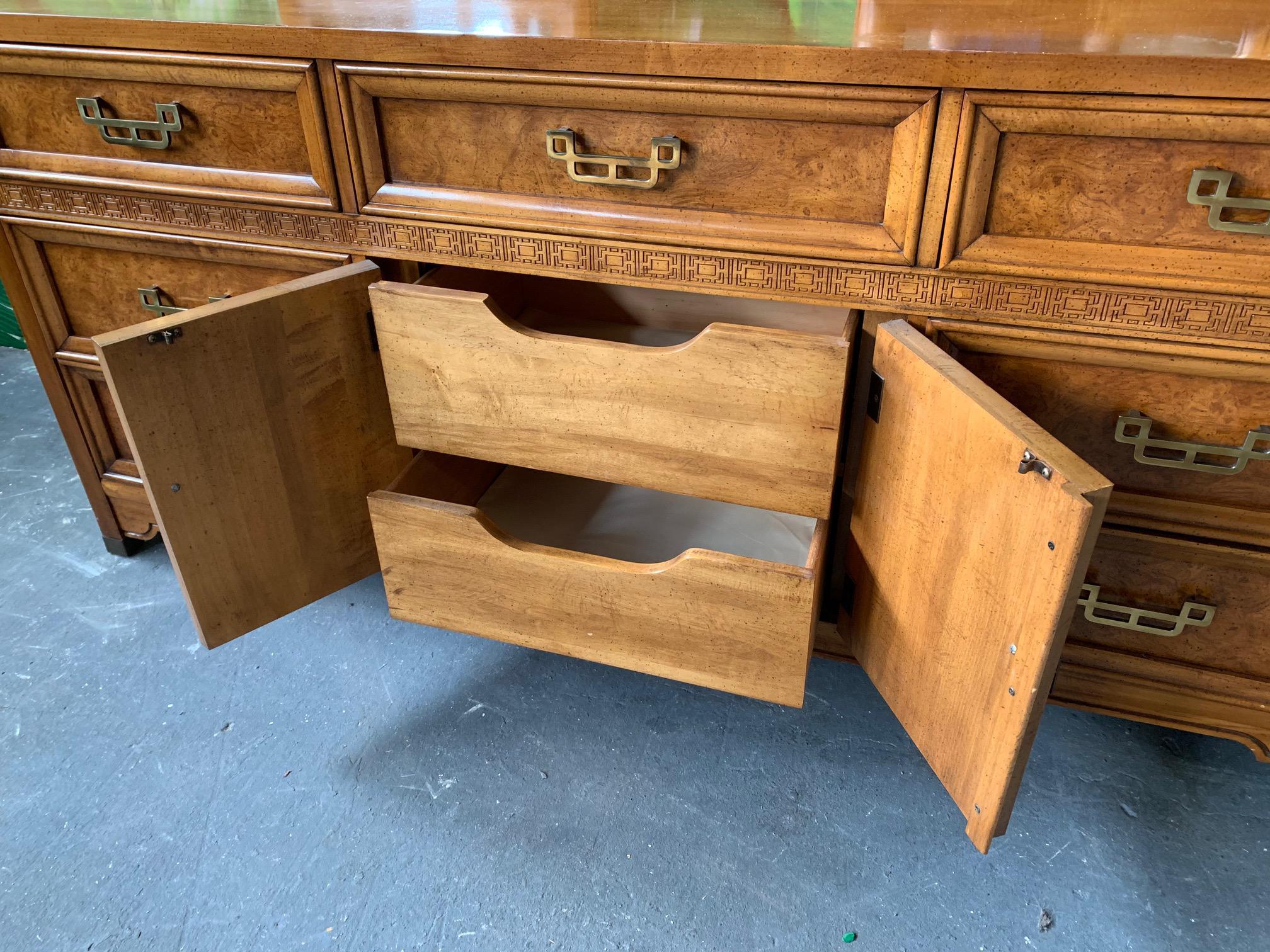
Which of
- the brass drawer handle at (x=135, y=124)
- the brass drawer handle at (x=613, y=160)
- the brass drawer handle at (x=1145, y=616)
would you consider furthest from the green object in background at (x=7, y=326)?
the brass drawer handle at (x=1145, y=616)

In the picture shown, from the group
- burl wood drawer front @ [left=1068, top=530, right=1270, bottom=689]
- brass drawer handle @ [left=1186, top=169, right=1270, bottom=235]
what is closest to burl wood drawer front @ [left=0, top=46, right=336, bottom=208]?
brass drawer handle @ [left=1186, top=169, right=1270, bottom=235]

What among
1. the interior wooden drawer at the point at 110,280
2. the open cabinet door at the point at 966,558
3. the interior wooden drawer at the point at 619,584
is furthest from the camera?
the interior wooden drawer at the point at 110,280

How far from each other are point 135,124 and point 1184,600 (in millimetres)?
1178

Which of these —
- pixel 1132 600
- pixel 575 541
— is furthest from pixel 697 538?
pixel 1132 600

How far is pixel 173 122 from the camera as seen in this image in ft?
3.01

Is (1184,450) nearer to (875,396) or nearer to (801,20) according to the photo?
(875,396)

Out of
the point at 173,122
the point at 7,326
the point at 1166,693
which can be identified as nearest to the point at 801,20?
the point at 173,122

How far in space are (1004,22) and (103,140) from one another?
0.94 m

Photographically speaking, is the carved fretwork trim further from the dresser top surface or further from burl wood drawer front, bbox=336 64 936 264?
the dresser top surface

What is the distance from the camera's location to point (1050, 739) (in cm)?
104

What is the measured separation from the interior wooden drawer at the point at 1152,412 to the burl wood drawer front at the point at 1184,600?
25 mm

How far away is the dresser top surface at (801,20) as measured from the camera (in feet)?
2.35

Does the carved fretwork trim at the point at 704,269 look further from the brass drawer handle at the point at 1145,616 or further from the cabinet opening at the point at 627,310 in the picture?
the brass drawer handle at the point at 1145,616

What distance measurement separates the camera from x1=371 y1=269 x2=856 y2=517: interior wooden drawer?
30.5 inches
